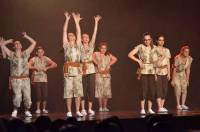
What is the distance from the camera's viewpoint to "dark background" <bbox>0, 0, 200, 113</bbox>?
1062 centimetres

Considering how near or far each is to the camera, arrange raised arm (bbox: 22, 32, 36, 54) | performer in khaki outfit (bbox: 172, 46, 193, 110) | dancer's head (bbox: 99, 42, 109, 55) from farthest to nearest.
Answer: performer in khaki outfit (bbox: 172, 46, 193, 110)
dancer's head (bbox: 99, 42, 109, 55)
raised arm (bbox: 22, 32, 36, 54)

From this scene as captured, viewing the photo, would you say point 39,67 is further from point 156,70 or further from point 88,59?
point 156,70

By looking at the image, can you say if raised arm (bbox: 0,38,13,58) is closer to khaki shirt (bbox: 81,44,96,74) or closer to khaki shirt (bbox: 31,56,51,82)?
khaki shirt (bbox: 31,56,51,82)

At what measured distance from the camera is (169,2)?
39.5ft

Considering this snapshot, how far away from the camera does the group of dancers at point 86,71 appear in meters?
9.73

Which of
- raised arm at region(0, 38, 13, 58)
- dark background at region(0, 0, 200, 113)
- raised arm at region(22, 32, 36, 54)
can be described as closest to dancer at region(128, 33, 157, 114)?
dark background at region(0, 0, 200, 113)

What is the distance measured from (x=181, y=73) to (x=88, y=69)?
6.87 ft

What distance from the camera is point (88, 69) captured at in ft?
33.3

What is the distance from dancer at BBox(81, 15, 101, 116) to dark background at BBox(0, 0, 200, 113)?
2.97 feet

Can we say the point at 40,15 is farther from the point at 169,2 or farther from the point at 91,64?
the point at 169,2

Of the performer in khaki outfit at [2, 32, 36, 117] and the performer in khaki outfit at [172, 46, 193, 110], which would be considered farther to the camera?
the performer in khaki outfit at [172, 46, 193, 110]

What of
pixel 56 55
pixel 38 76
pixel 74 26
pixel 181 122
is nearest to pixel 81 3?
pixel 74 26

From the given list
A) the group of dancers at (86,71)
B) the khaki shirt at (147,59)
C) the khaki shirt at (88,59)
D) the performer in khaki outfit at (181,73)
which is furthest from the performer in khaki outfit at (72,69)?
the performer in khaki outfit at (181,73)

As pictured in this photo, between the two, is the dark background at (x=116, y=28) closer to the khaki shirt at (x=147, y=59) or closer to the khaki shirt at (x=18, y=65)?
the khaki shirt at (x=18, y=65)
